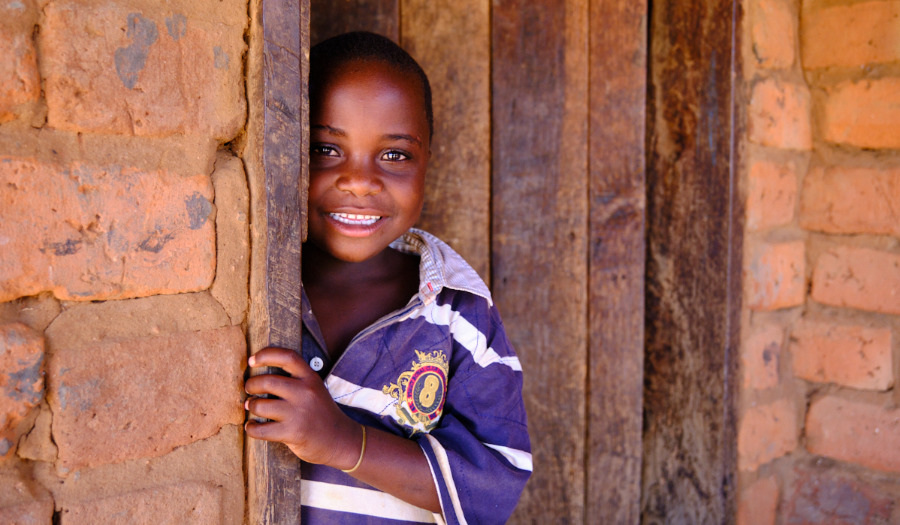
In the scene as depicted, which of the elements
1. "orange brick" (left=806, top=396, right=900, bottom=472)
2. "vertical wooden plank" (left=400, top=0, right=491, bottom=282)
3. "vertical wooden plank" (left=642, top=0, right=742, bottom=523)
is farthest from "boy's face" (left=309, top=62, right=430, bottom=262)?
"orange brick" (left=806, top=396, right=900, bottom=472)

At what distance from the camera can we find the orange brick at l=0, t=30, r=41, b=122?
0.70 meters

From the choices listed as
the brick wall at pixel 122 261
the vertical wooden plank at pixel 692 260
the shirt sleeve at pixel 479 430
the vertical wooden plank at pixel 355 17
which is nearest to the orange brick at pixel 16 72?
the brick wall at pixel 122 261

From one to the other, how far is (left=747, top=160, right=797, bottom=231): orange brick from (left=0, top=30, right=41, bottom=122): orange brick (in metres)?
1.54

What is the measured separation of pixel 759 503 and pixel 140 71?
182cm

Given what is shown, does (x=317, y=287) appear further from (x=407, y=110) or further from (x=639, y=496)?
(x=639, y=496)

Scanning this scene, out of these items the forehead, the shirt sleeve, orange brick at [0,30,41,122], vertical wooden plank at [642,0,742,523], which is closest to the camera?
orange brick at [0,30,41,122]

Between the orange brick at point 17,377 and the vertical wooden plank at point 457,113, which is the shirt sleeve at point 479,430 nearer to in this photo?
the vertical wooden plank at point 457,113

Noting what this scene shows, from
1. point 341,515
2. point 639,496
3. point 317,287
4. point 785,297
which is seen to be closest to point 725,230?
point 785,297

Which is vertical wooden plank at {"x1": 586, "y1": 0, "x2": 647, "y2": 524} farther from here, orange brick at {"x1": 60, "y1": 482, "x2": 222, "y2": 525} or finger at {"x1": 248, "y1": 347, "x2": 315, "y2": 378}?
orange brick at {"x1": 60, "y1": 482, "x2": 222, "y2": 525}

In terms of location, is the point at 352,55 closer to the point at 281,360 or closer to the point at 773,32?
the point at 281,360

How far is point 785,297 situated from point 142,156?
5.42 feet

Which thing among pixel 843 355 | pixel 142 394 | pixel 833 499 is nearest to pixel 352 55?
pixel 142 394

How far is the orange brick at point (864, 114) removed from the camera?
1.72m

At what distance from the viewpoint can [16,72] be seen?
0.71 meters
